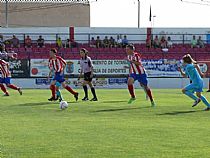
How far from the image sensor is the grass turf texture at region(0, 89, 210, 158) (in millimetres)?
9938

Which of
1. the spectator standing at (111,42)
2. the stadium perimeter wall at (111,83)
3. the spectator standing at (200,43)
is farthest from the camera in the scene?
the spectator standing at (200,43)

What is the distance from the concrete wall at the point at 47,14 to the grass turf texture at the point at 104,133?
6007 centimetres

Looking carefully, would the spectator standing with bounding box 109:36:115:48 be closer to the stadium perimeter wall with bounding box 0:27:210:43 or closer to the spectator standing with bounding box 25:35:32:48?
Result: the stadium perimeter wall with bounding box 0:27:210:43

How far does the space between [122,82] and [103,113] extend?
927 inches

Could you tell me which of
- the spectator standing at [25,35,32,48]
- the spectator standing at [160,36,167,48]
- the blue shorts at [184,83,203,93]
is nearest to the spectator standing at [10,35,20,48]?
the spectator standing at [25,35,32,48]

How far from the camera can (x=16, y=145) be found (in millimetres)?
10625

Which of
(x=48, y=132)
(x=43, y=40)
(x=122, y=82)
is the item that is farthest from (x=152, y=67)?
(x=48, y=132)

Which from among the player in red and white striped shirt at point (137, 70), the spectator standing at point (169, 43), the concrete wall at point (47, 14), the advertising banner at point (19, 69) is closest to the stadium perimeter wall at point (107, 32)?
Answer: the spectator standing at point (169, 43)

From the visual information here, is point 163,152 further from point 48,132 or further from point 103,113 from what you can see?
point 103,113

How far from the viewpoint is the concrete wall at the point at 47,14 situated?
255 feet

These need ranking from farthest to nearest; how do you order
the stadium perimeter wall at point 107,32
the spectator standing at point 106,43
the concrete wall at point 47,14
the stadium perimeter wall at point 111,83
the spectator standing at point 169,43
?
the concrete wall at point 47,14, the stadium perimeter wall at point 107,32, the spectator standing at point 169,43, the spectator standing at point 106,43, the stadium perimeter wall at point 111,83

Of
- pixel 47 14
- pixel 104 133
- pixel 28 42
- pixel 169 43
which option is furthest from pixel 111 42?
pixel 104 133

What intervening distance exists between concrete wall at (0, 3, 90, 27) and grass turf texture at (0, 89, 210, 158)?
6007cm

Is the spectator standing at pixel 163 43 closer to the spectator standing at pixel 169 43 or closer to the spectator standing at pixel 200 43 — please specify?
the spectator standing at pixel 169 43
